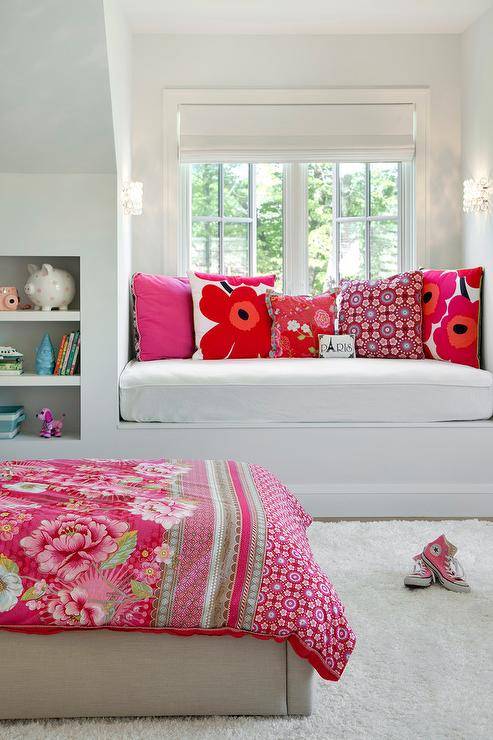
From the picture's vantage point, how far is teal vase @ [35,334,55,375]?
340 centimetres

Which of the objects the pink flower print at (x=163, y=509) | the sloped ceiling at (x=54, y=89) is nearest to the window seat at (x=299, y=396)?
the sloped ceiling at (x=54, y=89)

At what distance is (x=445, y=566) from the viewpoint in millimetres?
2418

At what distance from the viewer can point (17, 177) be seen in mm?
3252

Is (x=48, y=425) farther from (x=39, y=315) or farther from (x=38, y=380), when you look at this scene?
(x=39, y=315)

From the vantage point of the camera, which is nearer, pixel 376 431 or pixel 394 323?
pixel 376 431

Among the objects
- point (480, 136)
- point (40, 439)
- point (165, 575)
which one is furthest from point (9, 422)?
point (480, 136)

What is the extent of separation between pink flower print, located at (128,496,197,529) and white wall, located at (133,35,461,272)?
2476 millimetres

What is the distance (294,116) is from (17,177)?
5.21ft

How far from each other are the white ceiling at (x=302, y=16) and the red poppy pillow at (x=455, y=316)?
1.28 meters

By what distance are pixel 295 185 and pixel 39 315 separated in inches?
65.8

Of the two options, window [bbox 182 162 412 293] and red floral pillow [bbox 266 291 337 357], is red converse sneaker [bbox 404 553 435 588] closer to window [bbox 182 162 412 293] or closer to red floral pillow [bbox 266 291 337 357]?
red floral pillow [bbox 266 291 337 357]

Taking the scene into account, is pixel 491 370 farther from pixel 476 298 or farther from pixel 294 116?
pixel 294 116

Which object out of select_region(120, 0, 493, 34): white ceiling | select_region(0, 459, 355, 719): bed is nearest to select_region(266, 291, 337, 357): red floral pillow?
select_region(120, 0, 493, 34): white ceiling

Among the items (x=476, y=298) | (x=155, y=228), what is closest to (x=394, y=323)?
(x=476, y=298)
